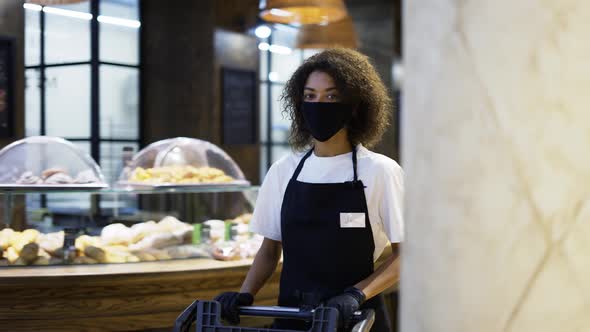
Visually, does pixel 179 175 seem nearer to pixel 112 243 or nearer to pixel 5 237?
pixel 112 243

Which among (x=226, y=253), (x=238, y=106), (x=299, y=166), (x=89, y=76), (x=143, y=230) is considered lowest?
(x=226, y=253)

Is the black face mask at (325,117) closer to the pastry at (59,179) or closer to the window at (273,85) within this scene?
the pastry at (59,179)

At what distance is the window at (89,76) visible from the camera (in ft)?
26.8

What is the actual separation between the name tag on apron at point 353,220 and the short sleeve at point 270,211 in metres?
0.25

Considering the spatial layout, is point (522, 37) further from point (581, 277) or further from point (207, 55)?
point (207, 55)

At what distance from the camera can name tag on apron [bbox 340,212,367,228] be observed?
2270mm

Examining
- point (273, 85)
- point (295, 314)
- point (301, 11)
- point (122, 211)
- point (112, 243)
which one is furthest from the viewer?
point (273, 85)

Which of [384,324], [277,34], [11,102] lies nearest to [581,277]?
[384,324]

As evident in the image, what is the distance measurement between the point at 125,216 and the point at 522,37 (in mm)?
3387

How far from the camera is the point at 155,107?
8992 millimetres

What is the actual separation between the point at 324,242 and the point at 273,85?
27.1 ft

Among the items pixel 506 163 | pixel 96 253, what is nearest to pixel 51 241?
pixel 96 253

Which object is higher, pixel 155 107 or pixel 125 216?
pixel 155 107

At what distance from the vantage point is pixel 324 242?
227cm
